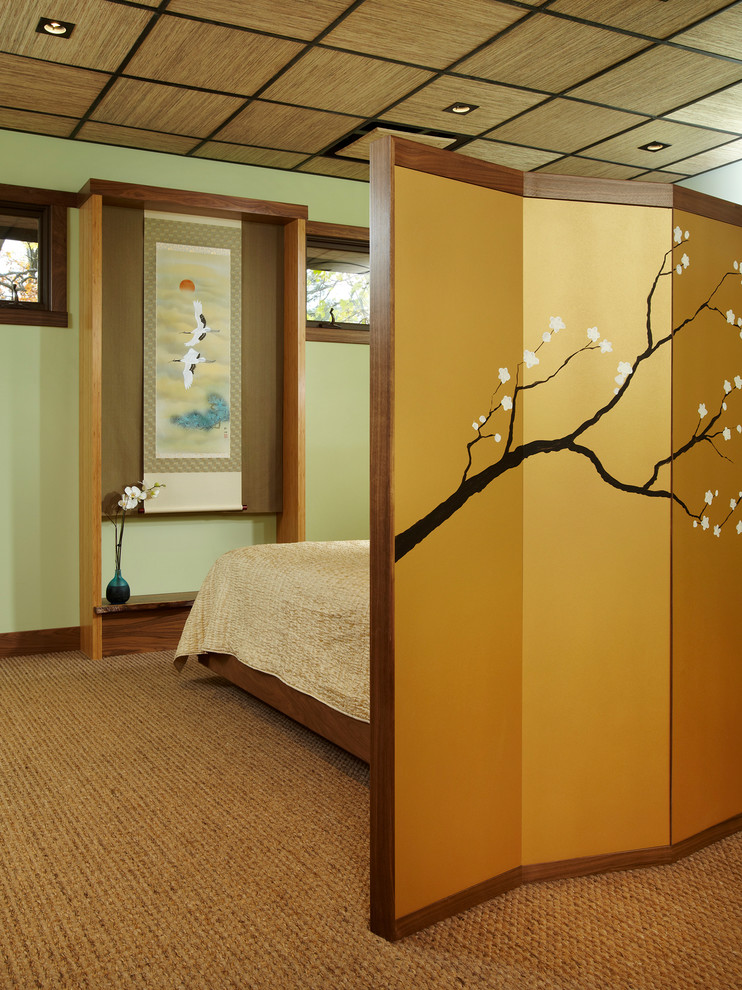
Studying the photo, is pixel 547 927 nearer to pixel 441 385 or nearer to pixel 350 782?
pixel 350 782

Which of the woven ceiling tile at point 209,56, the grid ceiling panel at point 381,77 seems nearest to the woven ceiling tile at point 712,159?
the grid ceiling panel at point 381,77

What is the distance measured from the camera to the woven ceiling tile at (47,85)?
3891mm

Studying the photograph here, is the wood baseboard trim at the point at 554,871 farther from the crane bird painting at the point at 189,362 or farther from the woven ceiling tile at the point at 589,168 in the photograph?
the woven ceiling tile at the point at 589,168

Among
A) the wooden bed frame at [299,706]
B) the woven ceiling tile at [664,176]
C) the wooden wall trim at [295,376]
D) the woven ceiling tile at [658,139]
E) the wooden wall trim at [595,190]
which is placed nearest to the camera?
the wooden wall trim at [595,190]

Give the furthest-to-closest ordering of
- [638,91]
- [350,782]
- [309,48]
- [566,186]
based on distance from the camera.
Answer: [638,91] < [309,48] < [350,782] < [566,186]

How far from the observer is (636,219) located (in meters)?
2.37

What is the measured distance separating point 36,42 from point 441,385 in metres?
2.71

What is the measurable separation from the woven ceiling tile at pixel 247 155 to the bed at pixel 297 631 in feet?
7.86

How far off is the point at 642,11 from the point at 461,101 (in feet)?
3.59

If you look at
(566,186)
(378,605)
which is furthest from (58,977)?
(566,186)

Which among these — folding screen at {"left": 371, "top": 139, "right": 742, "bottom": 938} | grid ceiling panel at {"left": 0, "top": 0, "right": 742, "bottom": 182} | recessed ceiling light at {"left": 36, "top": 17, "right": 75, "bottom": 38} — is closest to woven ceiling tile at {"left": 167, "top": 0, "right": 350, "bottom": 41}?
grid ceiling panel at {"left": 0, "top": 0, "right": 742, "bottom": 182}

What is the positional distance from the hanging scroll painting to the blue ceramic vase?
18.1 inches

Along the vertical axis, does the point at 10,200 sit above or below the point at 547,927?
above

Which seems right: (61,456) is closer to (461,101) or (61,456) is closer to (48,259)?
(48,259)
